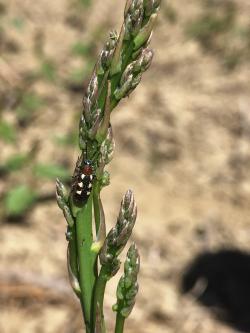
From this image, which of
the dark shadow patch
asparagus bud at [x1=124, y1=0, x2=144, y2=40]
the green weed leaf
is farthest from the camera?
the green weed leaf

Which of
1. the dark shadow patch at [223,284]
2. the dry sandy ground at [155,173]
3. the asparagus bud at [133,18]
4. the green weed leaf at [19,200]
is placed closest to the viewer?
the asparagus bud at [133,18]

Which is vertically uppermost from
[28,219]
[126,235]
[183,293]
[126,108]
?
[126,108]

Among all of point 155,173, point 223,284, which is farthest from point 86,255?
point 155,173

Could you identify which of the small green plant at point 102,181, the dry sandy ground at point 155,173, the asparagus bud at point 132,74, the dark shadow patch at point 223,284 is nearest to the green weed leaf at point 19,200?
the dry sandy ground at point 155,173

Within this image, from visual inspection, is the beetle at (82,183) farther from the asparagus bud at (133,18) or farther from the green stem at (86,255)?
the asparagus bud at (133,18)

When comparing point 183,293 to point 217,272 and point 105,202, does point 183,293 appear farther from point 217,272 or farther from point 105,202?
point 105,202

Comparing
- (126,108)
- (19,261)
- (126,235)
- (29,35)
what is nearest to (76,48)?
(29,35)

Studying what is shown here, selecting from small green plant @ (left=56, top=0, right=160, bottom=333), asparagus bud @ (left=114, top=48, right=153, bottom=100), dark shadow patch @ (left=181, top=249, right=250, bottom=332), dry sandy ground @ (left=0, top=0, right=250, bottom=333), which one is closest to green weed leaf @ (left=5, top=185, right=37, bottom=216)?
dry sandy ground @ (left=0, top=0, right=250, bottom=333)

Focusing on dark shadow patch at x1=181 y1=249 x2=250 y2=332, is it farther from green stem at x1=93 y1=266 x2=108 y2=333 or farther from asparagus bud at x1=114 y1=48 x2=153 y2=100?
asparagus bud at x1=114 y1=48 x2=153 y2=100
